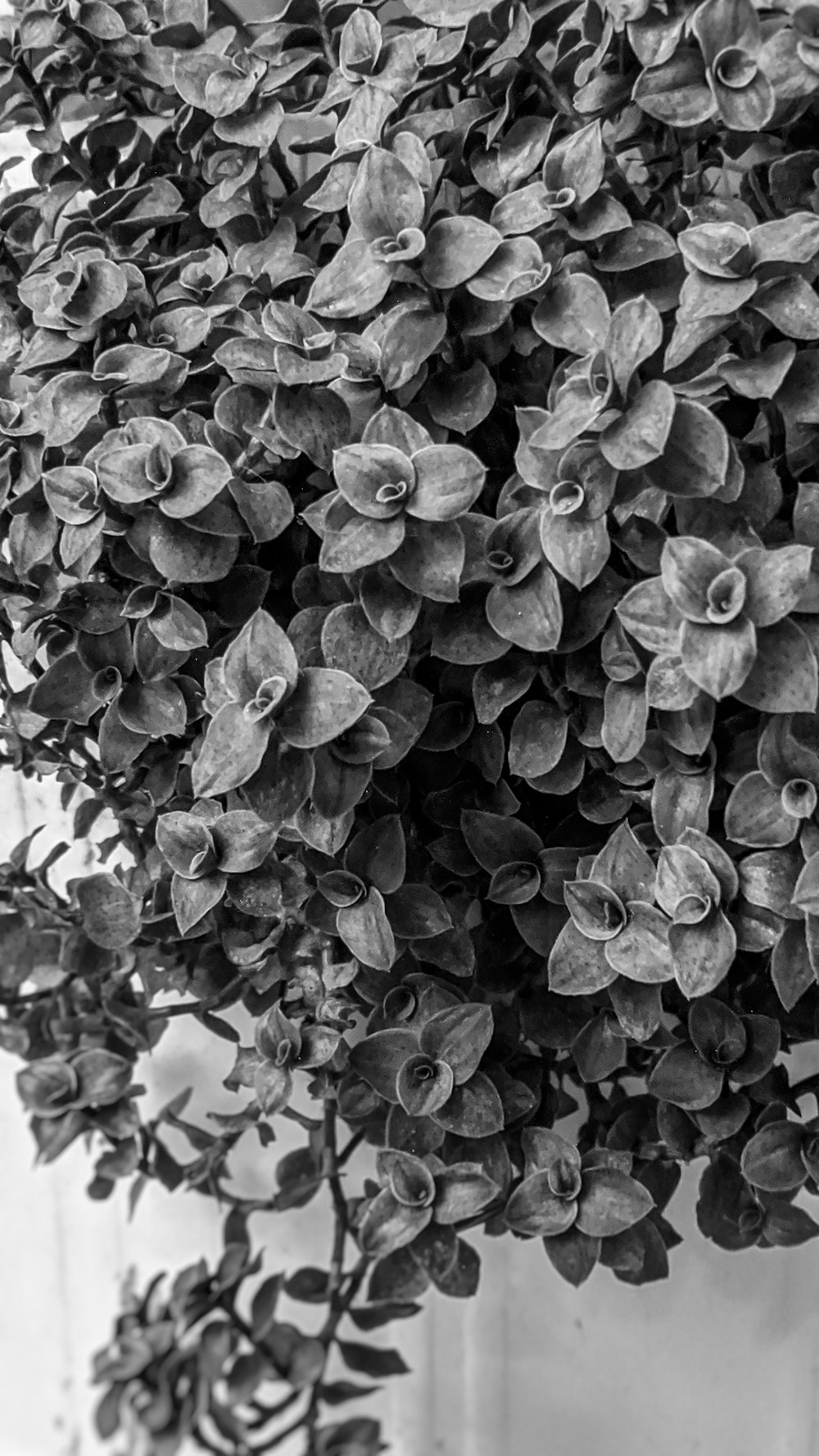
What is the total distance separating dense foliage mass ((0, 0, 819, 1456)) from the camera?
2.05ft

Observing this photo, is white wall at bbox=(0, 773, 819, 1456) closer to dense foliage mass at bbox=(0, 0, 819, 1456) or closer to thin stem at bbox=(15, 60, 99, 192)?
dense foliage mass at bbox=(0, 0, 819, 1456)

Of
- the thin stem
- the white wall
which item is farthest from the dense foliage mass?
the white wall

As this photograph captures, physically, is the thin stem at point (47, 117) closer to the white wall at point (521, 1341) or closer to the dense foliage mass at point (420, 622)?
the dense foliage mass at point (420, 622)

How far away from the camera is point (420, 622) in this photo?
2.36 ft

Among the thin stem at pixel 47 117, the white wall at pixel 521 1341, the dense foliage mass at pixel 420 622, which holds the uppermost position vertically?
the thin stem at pixel 47 117

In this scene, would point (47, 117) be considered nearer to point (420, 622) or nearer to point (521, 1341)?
point (420, 622)

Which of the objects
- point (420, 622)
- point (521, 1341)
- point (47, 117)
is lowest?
point (521, 1341)

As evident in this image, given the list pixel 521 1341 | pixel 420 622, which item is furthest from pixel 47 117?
pixel 521 1341

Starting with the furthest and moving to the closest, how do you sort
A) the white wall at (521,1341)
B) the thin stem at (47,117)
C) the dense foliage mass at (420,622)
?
the white wall at (521,1341) → the thin stem at (47,117) → the dense foliage mass at (420,622)

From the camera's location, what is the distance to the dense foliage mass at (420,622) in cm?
62

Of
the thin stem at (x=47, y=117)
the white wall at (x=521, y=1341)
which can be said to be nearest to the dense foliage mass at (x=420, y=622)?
the thin stem at (x=47, y=117)

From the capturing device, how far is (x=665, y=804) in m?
0.69

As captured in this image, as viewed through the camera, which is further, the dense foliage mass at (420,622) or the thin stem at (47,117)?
the thin stem at (47,117)

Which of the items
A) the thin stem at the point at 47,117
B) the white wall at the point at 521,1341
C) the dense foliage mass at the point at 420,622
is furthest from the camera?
the white wall at the point at 521,1341
